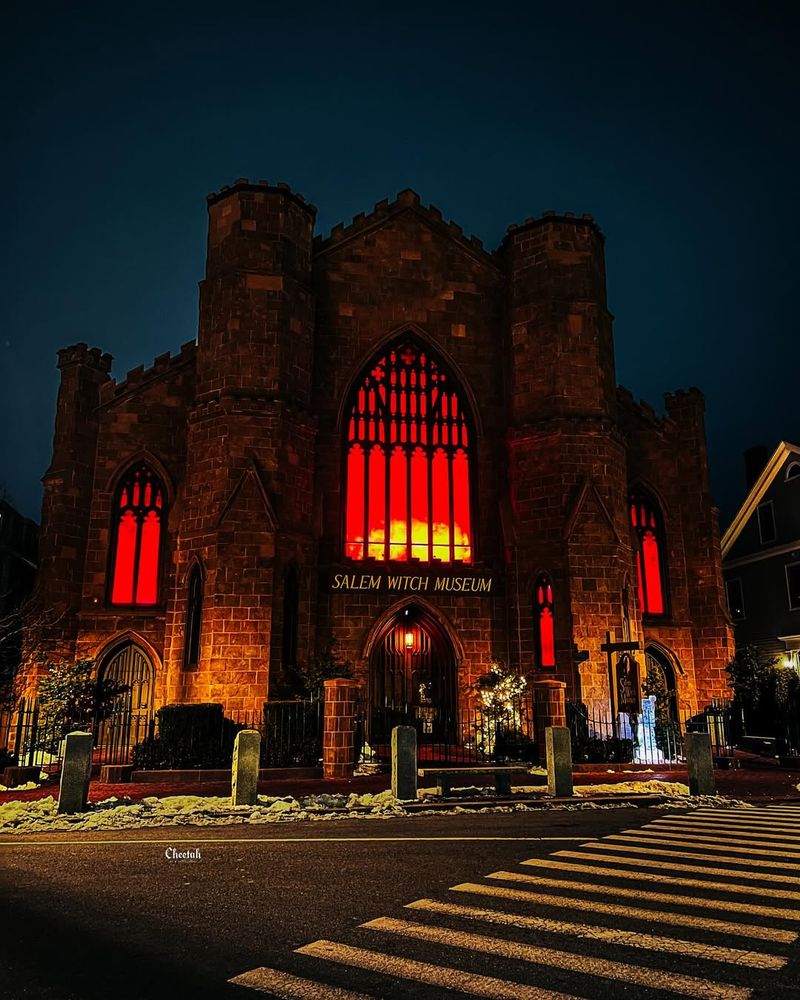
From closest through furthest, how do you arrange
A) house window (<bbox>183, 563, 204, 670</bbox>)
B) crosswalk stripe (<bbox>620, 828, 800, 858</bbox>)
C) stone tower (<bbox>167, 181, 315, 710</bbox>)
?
crosswalk stripe (<bbox>620, 828, 800, 858</bbox>), stone tower (<bbox>167, 181, 315, 710</bbox>), house window (<bbox>183, 563, 204, 670</bbox>)

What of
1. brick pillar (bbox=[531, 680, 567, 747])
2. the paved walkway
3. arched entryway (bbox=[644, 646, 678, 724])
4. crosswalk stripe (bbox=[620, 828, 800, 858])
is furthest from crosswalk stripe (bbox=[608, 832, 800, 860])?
arched entryway (bbox=[644, 646, 678, 724])

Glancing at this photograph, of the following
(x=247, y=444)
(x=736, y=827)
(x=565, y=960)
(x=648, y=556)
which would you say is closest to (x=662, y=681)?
(x=648, y=556)

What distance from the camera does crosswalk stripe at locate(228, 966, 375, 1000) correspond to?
4.25m

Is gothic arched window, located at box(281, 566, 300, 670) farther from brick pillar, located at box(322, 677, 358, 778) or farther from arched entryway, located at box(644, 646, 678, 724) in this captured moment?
arched entryway, located at box(644, 646, 678, 724)

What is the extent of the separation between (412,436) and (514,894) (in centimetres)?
1981

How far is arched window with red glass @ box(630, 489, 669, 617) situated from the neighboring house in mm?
6193

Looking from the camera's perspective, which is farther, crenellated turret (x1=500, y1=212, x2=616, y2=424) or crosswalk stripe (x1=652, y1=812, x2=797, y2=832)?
crenellated turret (x1=500, y1=212, x2=616, y2=424)

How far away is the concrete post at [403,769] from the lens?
13.1 meters

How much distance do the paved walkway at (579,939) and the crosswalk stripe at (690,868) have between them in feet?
0.06

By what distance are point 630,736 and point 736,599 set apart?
13500 mm

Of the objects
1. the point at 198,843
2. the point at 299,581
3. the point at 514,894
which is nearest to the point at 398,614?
the point at 299,581

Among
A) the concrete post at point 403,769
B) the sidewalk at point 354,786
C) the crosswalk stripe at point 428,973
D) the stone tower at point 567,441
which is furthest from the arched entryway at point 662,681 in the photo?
the crosswalk stripe at point 428,973

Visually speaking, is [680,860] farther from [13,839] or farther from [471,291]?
[471,291]

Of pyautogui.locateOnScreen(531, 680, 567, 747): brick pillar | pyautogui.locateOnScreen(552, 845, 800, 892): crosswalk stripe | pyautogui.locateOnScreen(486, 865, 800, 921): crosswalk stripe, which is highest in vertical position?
pyautogui.locateOnScreen(531, 680, 567, 747): brick pillar
